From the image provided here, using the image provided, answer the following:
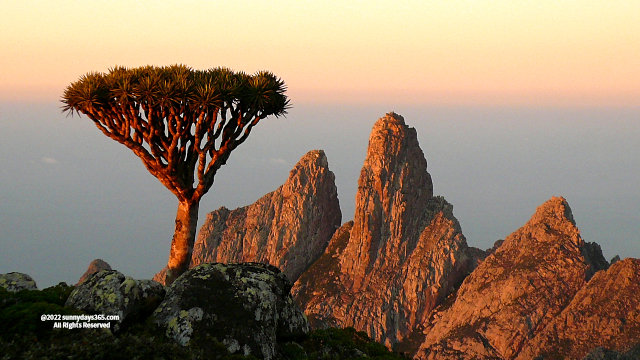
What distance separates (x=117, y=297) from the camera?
24.5 metres

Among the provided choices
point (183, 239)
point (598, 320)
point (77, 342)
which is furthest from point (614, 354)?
point (77, 342)

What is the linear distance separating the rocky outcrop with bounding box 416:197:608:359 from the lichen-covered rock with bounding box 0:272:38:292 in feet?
407

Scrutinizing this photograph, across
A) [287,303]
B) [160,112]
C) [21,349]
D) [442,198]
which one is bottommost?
[21,349]

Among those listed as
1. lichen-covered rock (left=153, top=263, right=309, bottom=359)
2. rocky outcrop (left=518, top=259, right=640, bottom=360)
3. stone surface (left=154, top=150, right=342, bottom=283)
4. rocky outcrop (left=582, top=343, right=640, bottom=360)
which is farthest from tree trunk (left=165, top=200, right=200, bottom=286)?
stone surface (left=154, top=150, right=342, bottom=283)

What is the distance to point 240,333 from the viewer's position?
24797mm

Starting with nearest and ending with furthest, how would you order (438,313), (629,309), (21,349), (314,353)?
(21,349), (314,353), (629,309), (438,313)

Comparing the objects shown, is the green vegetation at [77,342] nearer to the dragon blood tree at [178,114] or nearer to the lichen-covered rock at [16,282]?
the lichen-covered rock at [16,282]

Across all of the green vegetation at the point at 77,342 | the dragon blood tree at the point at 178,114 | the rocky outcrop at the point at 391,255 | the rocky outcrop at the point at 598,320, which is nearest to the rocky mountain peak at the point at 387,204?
the rocky outcrop at the point at 391,255

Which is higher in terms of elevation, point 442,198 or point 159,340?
point 442,198

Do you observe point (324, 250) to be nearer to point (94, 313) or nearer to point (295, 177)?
point (295, 177)

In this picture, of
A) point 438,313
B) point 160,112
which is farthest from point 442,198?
point 160,112

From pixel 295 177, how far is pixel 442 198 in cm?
4305

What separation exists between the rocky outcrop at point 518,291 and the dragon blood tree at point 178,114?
117 metres

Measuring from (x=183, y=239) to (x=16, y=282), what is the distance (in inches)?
385
